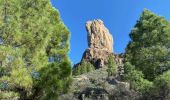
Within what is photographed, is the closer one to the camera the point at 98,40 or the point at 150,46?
the point at 150,46

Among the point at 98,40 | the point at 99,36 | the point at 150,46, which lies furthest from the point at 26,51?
the point at 99,36

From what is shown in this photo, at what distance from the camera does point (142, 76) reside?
113 ft

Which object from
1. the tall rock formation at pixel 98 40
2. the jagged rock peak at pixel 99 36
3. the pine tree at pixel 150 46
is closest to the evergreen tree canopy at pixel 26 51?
the pine tree at pixel 150 46

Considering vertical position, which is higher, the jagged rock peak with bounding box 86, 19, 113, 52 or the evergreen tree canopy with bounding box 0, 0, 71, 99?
the jagged rock peak with bounding box 86, 19, 113, 52

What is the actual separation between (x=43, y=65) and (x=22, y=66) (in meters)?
1.67

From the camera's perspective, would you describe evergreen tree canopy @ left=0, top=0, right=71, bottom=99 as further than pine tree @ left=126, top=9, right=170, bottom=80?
No

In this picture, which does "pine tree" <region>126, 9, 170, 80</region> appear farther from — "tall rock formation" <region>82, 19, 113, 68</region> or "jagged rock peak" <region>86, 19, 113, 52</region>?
"jagged rock peak" <region>86, 19, 113, 52</region>

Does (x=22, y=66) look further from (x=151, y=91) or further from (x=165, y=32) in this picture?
(x=165, y=32)

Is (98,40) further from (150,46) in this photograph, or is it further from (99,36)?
(150,46)

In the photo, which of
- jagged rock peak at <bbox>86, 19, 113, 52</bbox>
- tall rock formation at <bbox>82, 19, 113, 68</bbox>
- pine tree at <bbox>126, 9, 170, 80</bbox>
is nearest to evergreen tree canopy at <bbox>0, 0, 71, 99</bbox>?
pine tree at <bbox>126, 9, 170, 80</bbox>

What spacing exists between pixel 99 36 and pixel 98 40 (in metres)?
3.89

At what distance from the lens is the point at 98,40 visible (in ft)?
592

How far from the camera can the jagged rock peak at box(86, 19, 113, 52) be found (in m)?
178

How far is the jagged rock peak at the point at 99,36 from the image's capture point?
178288 millimetres
